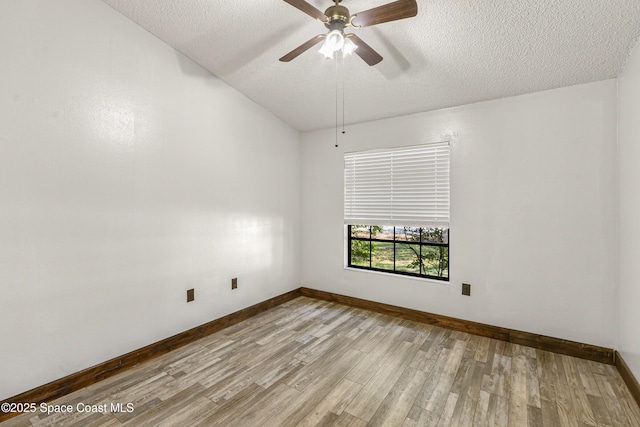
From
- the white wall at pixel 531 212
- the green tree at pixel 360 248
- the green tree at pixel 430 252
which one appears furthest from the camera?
the green tree at pixel 360 248

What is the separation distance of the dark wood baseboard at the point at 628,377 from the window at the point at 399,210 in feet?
4.83

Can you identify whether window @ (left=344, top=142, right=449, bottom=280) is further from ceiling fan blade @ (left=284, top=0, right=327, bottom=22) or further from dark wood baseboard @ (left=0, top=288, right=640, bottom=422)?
ceiling fan blade @ (left=284, top=0, right=327, bottom=22)

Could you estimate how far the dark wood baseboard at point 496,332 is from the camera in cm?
256

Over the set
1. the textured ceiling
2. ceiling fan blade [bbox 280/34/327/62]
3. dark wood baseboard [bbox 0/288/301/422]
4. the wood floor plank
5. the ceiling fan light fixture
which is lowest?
Answer: the wood floor plank

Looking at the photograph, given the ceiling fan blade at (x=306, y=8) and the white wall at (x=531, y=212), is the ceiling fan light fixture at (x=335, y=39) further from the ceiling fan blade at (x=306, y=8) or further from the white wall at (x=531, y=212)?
the white wall at (x=531, y=212)

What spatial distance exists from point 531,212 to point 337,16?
2408 mm

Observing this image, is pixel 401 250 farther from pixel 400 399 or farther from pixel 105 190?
pixel 105 190

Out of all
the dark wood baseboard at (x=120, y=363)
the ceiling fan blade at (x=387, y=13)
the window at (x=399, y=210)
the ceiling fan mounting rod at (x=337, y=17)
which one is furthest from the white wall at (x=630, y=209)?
the dark wood baseboard at (x=120, y=363)

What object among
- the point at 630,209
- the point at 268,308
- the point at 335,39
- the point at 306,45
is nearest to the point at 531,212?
the point at 630,209

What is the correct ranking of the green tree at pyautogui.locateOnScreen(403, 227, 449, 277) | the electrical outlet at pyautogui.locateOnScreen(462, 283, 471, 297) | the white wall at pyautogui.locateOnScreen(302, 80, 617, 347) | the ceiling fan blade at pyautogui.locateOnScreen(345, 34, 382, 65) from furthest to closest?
the green tree at pyautogui.locateOnScreen(403, 227, 449, 277), the electrical outlet at pyautogui.locateOnScreen(462, 283, 471, 297), the white wall at pyautogui.locateOnScreen(302, 80, 617, 347), the ceiling fan blade at pyautogui.locateOnScreen(345, 34, 382, 65)

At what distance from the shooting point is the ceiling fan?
1.61 meters

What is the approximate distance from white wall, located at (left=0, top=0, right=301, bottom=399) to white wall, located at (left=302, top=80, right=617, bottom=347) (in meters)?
2.06

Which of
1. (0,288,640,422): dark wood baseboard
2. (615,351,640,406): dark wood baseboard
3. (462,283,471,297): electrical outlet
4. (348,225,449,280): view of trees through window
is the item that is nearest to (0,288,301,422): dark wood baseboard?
(0,288,640,422): dark wood baseboard

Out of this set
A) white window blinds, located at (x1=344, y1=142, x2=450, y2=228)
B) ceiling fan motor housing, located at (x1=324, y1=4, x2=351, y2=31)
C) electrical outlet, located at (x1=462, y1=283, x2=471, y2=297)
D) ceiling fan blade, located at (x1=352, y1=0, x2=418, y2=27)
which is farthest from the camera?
white window blinds, located at (x1=344, y1=142, x2=450, y2=228)
